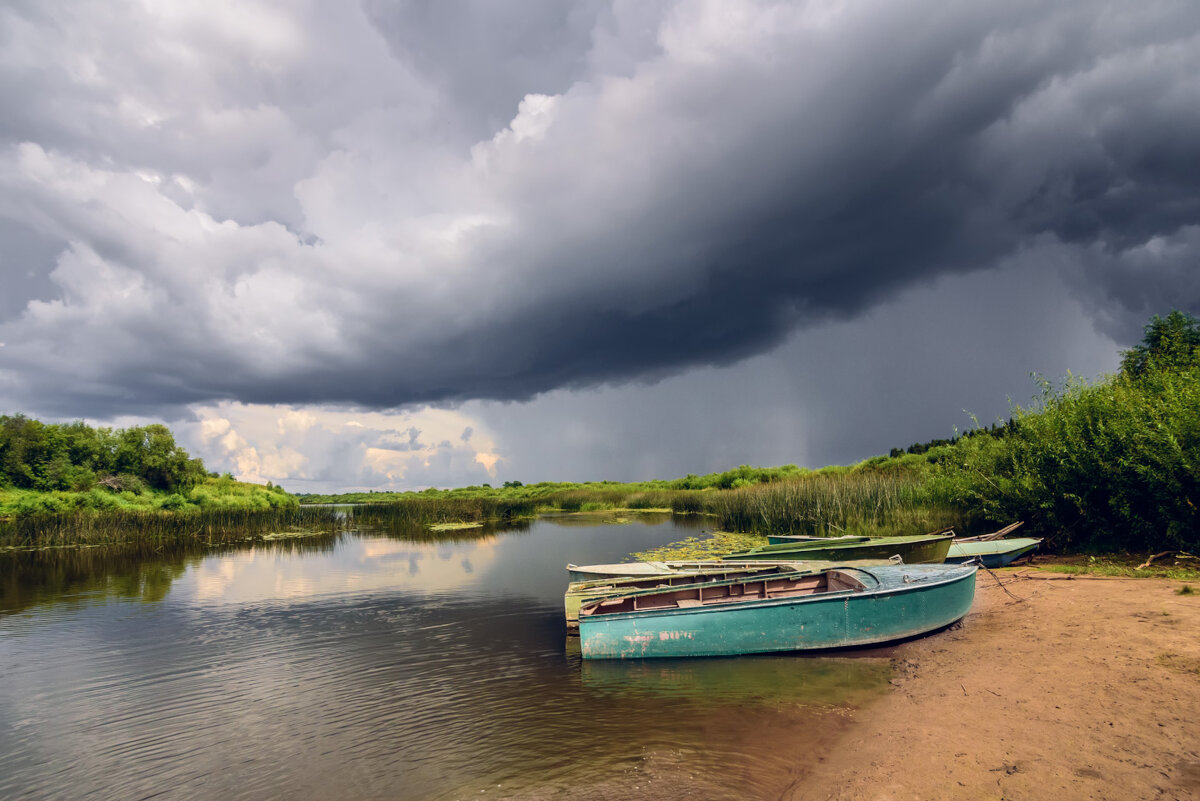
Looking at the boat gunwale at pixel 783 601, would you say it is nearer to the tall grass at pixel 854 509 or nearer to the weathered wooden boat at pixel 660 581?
the weathered wooden boat at pixel 660 581

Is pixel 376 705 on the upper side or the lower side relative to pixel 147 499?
lower

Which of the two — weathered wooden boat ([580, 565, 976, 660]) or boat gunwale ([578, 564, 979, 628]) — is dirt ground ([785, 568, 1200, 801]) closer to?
weathered wooden boat ([580, 565, 976, 660])

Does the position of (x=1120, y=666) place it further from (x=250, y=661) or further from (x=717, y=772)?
(x=250, y=661)

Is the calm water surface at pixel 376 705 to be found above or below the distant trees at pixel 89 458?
below

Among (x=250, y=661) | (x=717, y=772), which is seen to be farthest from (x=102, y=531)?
(x=717, y=772)

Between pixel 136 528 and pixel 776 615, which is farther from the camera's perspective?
pixel 136 528

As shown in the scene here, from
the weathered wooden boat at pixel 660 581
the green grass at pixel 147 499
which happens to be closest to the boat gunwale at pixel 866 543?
the weathered wooden boat at pixel 660 581

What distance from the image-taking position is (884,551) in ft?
39.9

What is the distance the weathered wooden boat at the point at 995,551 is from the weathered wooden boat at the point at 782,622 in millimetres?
5233

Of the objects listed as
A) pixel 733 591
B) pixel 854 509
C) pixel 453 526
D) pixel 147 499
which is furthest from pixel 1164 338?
pixel 147 499

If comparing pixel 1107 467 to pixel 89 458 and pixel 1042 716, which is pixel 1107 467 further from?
pixel 89 458

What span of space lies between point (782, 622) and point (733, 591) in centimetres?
175

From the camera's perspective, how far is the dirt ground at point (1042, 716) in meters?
4.11

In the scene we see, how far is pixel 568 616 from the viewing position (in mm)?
9469
